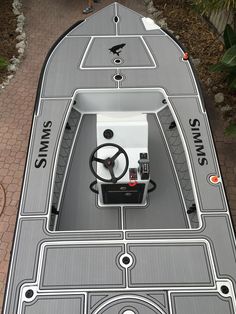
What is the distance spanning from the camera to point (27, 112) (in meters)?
5.01

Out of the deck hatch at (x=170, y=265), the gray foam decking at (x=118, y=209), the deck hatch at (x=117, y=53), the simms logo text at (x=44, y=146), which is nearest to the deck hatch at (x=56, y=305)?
the deck hatch at (x=170, y=265)

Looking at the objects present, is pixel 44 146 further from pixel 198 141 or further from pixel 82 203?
pixel 198 141

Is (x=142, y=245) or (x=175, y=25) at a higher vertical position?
(x=175, y=25)

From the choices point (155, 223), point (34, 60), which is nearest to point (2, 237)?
point (155, 223)

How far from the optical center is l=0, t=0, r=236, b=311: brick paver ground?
4043 mm

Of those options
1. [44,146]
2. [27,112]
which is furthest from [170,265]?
[27,112]

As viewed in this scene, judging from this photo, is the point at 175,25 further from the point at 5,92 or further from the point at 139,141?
the point at 139,141

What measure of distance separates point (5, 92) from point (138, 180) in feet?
11.1

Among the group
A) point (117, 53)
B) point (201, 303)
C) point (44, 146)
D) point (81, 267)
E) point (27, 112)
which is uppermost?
point (27, 112)

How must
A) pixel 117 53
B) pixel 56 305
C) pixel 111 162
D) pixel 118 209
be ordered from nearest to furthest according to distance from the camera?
pixel 56 305 < pixel 111 162 < pixel 118 209 < pixel 117 53

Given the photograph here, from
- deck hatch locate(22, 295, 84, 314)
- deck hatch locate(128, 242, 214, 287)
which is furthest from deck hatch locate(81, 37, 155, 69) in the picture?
deck hatch locate(22, 295, 84, 314)

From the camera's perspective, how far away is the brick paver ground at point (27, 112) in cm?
404

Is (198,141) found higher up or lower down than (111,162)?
higher up

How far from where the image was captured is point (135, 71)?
3.95 meters
